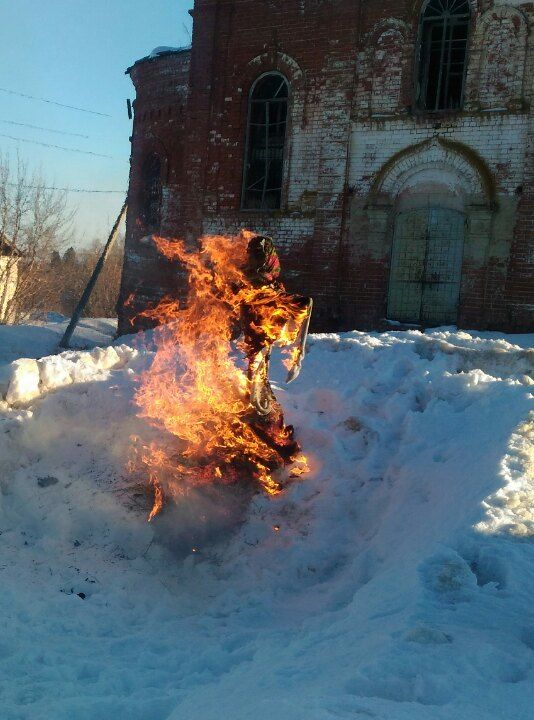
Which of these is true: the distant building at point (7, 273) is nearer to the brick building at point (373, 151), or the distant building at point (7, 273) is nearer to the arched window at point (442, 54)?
the brick building at point (373, 151)

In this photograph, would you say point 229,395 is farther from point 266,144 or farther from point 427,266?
point 266,144

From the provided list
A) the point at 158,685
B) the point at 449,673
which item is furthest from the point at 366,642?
the point at 158,685

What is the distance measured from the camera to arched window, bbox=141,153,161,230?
49.5ft

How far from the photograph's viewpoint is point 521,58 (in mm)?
10672

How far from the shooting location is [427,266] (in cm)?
1156

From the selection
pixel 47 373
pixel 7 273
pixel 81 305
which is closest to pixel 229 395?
pixel 47 373

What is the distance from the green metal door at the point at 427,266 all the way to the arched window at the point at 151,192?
6.35 metres

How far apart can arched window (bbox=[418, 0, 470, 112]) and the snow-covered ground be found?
607 cm

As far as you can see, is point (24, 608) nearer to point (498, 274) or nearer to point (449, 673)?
point (449, 673)

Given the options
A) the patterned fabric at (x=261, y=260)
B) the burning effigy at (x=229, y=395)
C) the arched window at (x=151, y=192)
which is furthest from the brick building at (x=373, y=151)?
the patterned fabric at (x=261, y=260)

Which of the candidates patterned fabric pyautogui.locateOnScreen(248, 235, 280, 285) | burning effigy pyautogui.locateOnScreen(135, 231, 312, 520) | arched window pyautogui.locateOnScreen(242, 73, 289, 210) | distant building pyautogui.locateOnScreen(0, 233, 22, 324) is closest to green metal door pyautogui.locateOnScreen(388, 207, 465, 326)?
arched window pyautogui.locateOnScreen(242, 73, 289, 210)

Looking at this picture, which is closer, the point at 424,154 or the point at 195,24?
the point at 424,154

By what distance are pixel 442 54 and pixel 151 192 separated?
24.8 feet

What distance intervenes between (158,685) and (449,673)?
1727 millimetres
